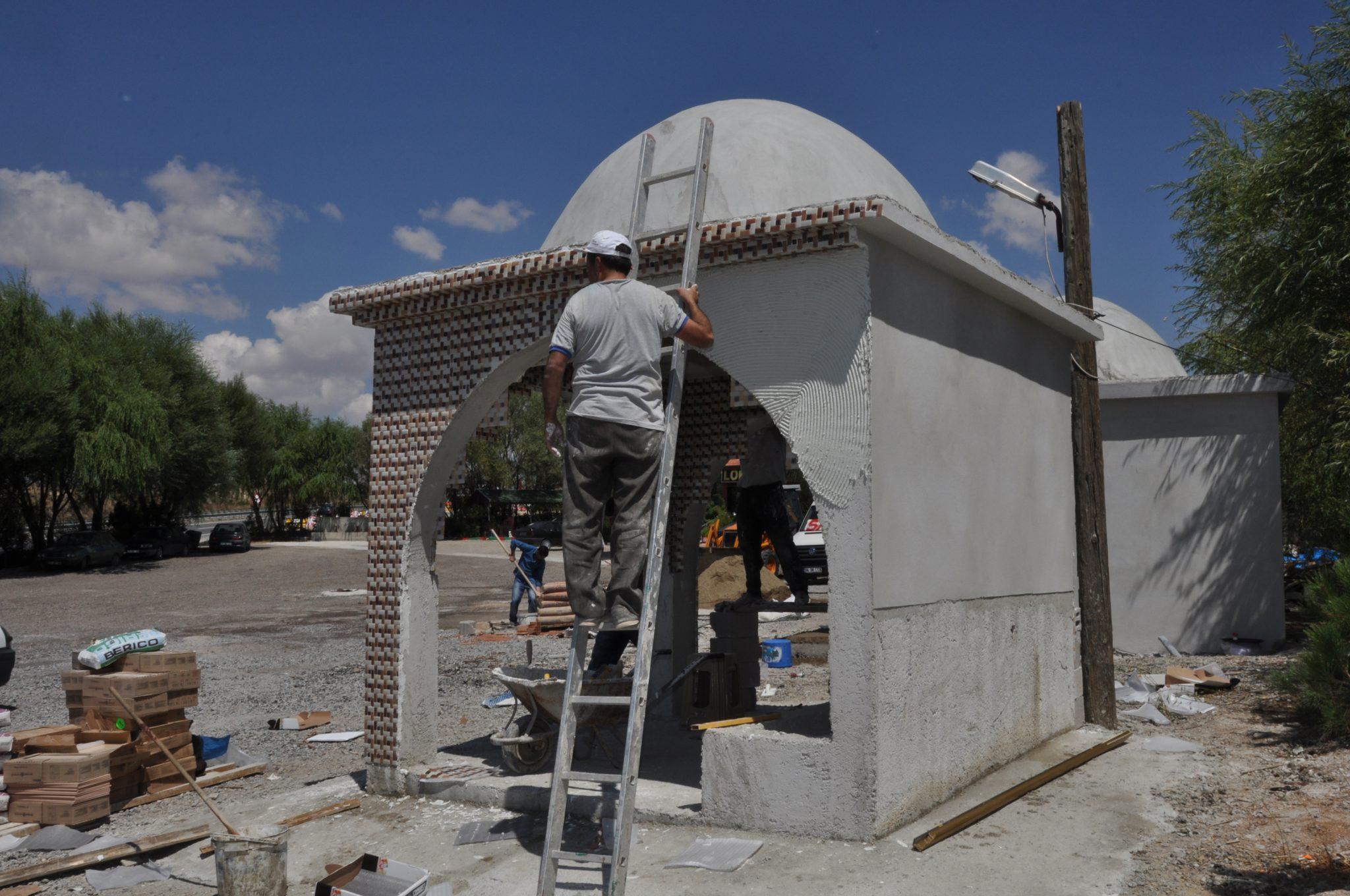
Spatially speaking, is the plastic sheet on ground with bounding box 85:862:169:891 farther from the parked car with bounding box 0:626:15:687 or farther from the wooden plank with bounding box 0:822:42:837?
the parked car with bounding box 0:626:15:687

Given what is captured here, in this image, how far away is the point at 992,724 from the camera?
274 inches

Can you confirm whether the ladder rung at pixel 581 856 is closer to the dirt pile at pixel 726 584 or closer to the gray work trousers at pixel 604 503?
the gray work trousers at pixel 604 503

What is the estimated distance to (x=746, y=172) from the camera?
874 centimetres

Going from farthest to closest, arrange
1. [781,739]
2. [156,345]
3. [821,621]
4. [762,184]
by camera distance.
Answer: [156,345], [821,621], [762,184], [781,739]

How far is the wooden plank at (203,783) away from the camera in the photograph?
7188mm

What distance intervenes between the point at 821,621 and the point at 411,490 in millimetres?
13218

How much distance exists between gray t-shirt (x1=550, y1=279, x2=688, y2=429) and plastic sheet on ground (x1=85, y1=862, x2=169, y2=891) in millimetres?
3523

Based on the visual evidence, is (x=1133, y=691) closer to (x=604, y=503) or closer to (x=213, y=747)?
(x=604, y=503)

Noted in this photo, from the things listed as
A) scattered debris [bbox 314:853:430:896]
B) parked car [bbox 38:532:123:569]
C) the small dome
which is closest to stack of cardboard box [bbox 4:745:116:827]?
scattered debris [bbox 314:853:430:896]

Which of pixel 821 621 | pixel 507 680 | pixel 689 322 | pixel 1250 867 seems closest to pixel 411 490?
pixel 507 680

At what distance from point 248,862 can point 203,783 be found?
3369mm

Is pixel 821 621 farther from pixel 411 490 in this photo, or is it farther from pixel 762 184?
pixel 411 490

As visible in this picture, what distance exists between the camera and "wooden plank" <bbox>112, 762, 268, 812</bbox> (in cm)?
719

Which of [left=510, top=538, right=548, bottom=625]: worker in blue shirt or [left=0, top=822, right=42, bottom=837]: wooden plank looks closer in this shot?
[left=0, top=822, right=42, bottom=837]: wooden plank
